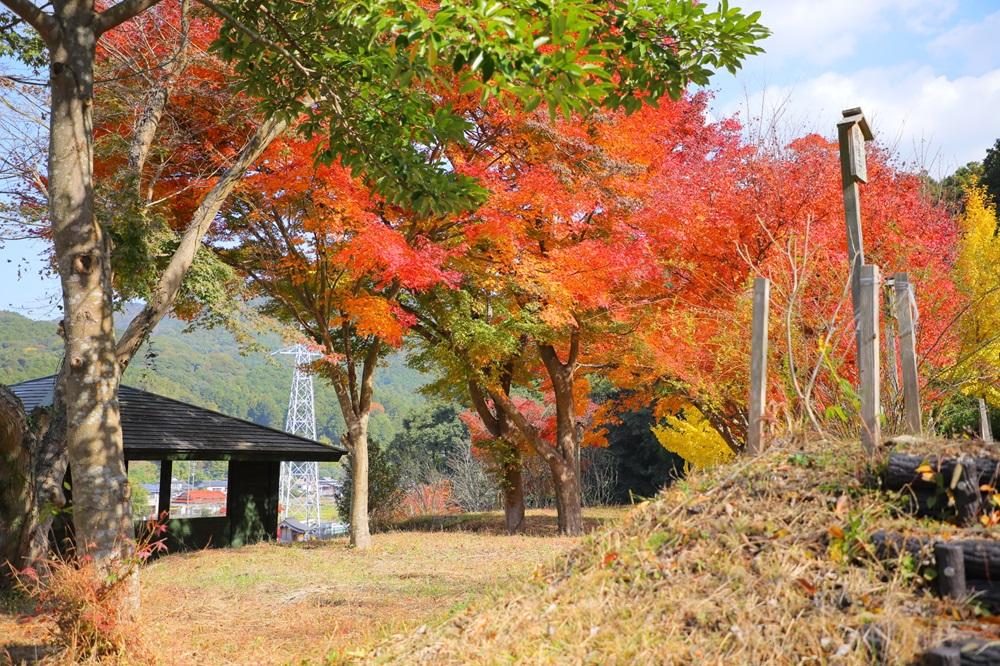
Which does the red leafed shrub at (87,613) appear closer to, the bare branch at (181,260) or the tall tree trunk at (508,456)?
the bare branch at (181,260)

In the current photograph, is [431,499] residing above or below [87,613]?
below

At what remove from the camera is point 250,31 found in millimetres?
5207

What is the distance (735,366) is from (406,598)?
14.4 feet

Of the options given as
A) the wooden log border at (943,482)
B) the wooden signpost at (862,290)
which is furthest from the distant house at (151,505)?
the wooden log border at (943,482)

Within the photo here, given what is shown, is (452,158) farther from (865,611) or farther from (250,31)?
(865,611)

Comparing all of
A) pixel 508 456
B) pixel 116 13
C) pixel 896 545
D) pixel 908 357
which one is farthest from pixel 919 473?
pixel 508 456

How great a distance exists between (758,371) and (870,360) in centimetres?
65

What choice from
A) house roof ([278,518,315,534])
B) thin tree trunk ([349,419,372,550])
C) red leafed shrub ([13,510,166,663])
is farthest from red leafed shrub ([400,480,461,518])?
red leafed shrub ([13,510,166,663])

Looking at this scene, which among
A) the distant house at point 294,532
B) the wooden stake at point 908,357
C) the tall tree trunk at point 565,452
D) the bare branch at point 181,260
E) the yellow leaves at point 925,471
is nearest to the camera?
the yellow leaves at point 925,471

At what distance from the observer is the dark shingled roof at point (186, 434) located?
489 inches

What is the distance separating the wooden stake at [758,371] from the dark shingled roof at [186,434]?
10234 millimetres

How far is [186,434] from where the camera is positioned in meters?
13.3

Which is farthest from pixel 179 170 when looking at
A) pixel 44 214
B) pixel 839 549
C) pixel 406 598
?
pixel 839 549

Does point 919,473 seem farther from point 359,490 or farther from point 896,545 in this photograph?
point 359,490
